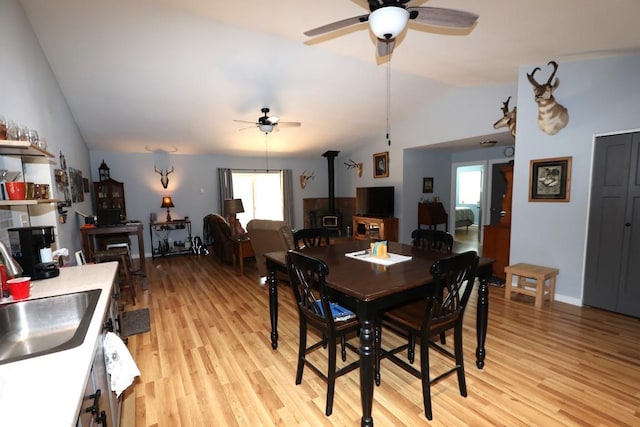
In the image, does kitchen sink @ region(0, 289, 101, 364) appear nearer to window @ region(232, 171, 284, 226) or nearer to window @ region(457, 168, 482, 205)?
window @ region(232, 171, 284, 226)

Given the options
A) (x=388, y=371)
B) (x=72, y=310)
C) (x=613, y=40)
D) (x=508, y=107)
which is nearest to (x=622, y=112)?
(x=613, y=40)

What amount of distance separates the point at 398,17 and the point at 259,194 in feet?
20.9

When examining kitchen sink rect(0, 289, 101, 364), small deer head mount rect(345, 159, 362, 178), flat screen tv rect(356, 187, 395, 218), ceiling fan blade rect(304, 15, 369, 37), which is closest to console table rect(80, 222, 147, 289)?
→ kitchen sink rect(0, 289, 101, 364)

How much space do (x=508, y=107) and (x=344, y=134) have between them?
308 cm

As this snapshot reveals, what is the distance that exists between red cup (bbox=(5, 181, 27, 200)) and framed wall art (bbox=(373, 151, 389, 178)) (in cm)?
582

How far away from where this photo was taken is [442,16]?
73.4 inches

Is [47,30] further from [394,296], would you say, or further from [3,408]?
[394,296]

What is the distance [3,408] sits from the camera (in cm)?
75

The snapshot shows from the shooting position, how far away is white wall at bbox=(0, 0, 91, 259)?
82.0 inches

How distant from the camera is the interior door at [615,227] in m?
2.90

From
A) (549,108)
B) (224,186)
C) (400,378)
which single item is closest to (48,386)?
(400,378)

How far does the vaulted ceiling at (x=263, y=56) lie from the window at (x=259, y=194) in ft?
6.28

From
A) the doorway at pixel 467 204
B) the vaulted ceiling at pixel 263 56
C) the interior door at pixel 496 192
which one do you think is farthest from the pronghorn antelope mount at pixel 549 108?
the doorway at pixel 467 204

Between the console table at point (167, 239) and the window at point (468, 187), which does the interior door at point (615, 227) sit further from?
the console table at point (167, 239)
